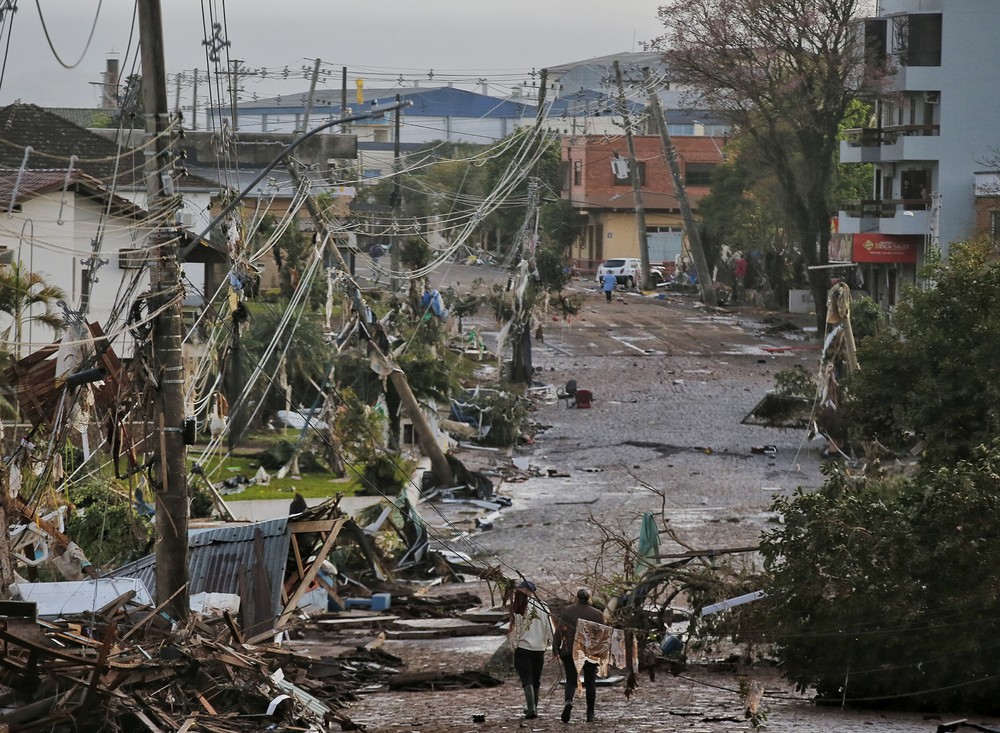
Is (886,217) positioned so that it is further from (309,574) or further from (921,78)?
(309,574)

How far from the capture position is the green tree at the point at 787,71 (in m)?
48.9

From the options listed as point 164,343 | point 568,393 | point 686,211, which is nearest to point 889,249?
point 686,211

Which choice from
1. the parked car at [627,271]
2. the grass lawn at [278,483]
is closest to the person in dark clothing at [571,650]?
the grass lawn at [278,483]

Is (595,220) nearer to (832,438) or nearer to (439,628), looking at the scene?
(832,438)

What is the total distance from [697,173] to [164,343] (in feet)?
231

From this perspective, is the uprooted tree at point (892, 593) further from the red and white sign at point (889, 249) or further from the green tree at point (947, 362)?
the red and white sign at point (889, 249)

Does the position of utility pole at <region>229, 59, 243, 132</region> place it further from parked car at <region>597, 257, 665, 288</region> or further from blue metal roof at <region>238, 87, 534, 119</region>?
blue metal roof at <region>238, 87, 534, 119</region>

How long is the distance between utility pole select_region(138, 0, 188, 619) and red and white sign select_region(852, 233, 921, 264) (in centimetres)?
3879

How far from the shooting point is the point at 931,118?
49.1 metres

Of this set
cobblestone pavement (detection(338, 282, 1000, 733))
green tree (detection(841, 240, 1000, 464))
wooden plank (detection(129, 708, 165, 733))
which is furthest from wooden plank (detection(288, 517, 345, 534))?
green tree (detection(841, 240, 1000, 464))

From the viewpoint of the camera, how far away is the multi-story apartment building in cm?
4750

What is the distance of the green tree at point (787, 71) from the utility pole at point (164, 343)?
37809 mm

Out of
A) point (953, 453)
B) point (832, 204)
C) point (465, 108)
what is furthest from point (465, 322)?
point (465, 108)

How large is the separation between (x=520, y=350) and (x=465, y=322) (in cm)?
1621
